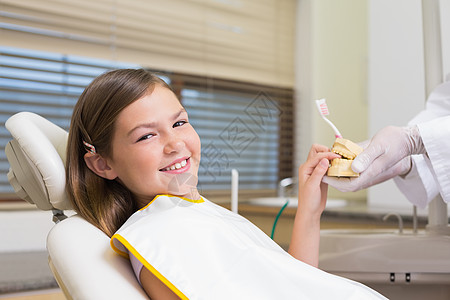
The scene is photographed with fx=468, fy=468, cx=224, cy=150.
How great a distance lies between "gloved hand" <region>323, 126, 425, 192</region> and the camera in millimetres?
1043

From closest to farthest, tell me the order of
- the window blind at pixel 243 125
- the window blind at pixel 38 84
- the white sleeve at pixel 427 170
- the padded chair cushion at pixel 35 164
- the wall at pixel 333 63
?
1. the padded chair cushion at pixel 35 164
2. the white sleeve at pixel 427 170
3. the window blind at pixel 38 84
4. the window blind at pixel 243 125
5. the wall at pixel 333 63

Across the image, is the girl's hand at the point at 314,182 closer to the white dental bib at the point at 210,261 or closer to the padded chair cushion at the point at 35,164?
the white dental bib at the point at 210,261

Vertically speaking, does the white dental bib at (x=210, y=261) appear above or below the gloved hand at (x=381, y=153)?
below

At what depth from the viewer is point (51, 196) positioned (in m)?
0.93

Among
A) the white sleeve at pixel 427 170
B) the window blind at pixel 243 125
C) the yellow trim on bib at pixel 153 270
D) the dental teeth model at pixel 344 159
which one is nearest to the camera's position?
the yellow trim on bib at pixel 153 270

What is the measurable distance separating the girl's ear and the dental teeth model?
487 mm

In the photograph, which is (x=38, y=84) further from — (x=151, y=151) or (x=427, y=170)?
(x=427, y=170)

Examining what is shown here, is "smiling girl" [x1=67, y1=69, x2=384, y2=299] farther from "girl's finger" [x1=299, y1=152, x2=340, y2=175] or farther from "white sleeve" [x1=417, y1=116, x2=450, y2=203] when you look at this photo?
"white sleeve" [x1=417, y1=116, x2=450, y2=203]

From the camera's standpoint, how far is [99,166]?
0.98 m

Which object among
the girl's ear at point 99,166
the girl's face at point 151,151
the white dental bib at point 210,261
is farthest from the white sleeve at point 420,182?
the girl's ear at point 99,166

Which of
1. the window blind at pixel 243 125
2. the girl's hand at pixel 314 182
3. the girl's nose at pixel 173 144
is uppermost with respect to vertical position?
the window blind at pixel 243 125

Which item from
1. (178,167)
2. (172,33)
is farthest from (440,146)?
(172,33)

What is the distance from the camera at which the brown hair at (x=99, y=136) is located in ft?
3.05

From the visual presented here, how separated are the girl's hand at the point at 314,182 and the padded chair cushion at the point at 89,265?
1.61ft
